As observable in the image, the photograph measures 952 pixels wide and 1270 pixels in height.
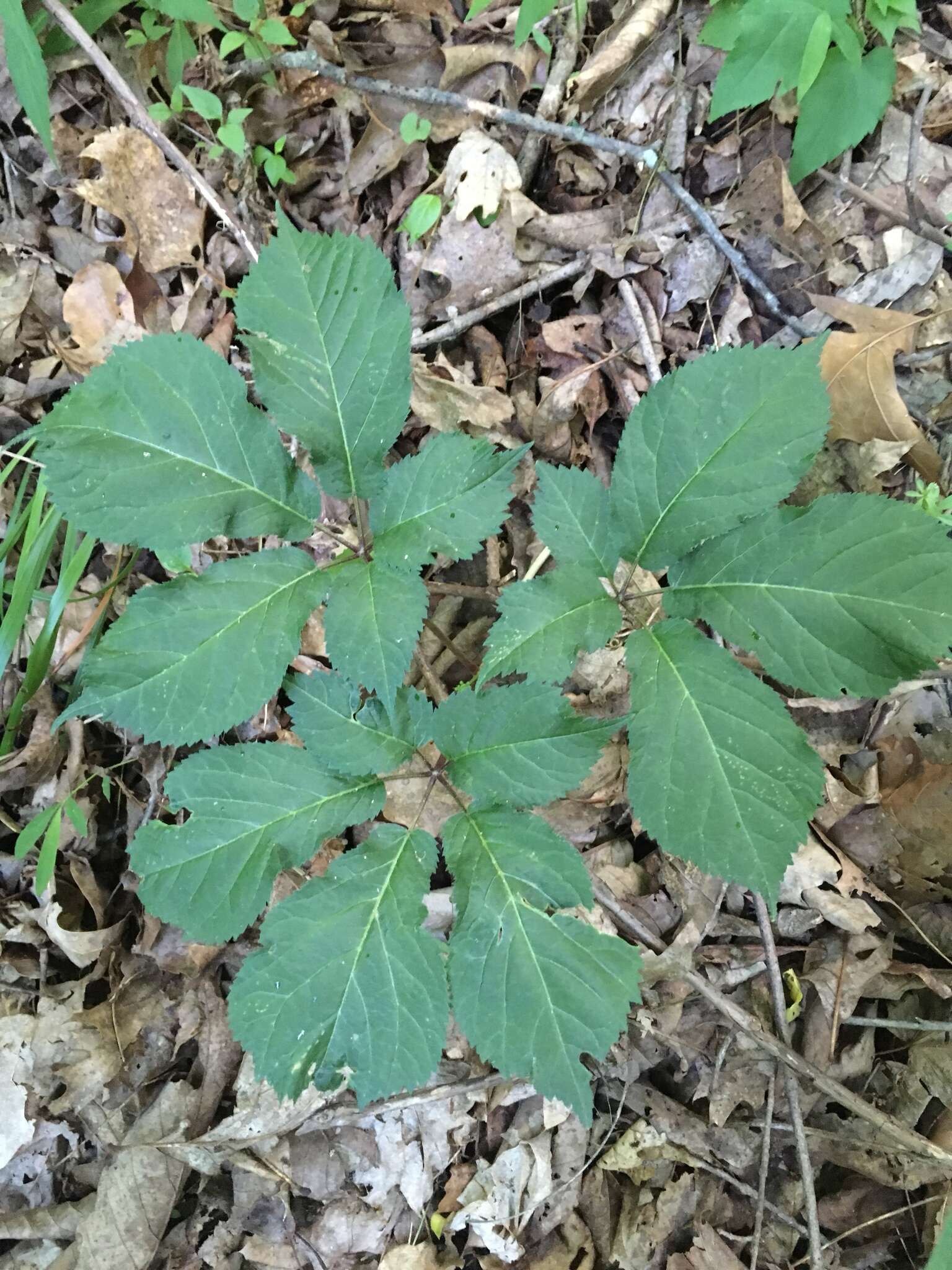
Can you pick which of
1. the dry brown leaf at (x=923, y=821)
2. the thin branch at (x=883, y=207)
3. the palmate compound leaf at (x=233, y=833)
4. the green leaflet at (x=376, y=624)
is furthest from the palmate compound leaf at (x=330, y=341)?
the dry brown leaf at (x=923, y=821)

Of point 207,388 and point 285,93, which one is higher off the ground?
point 285,93

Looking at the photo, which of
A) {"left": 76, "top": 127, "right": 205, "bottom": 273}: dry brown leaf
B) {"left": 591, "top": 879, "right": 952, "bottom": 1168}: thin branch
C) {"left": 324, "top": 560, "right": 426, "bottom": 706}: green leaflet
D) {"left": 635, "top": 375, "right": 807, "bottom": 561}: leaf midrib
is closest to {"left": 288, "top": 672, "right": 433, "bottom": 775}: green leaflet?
{"left": 324, "top": 560, "right": 426, "bottom": 706}: green leaflet

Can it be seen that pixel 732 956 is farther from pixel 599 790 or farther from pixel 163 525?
pixel 163 525

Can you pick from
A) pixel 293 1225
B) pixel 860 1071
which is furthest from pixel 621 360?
pixel 293 1225

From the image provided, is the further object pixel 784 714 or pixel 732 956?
pixel 732 956

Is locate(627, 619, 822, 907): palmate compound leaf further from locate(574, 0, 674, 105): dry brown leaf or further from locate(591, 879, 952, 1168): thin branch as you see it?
locate(574, 0, 674, 105): dry brown leaf

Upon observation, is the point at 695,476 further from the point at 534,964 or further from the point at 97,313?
the point at 97,313

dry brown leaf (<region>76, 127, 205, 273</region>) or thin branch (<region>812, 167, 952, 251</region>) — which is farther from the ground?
thin branch (<region>812, 167, 952, 251</region>)

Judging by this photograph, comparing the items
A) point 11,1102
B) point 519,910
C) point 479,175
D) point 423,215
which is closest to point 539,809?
point 519,910
